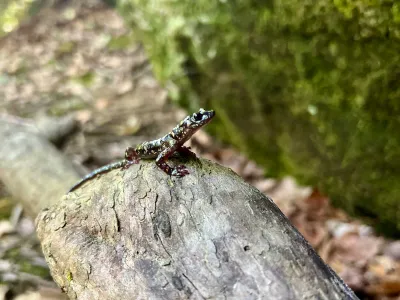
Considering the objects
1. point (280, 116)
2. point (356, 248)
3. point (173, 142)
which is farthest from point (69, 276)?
point (280, 116)

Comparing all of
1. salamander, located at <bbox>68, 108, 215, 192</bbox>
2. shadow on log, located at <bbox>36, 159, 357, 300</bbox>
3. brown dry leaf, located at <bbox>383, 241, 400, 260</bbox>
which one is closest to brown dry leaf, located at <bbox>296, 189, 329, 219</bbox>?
brown dry leaf, located at <bbox>383, 241, 400, 260</bbox>

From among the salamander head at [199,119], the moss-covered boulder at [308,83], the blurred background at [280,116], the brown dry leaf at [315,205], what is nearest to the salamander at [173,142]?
the salamander head at [199,119]

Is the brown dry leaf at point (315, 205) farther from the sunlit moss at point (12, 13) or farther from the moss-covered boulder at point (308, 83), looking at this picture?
the sunlit moss at point (12, 13)

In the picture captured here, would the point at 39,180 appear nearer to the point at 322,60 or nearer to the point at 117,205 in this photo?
the point at 117,205

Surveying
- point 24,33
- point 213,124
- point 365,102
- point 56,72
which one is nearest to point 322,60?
point 365,102

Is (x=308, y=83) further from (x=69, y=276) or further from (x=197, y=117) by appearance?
(x=69, y=276)

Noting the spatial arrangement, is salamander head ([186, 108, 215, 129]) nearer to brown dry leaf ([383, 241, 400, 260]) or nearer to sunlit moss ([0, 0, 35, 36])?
brown dry leaf ([383, 241, 400, 260])
